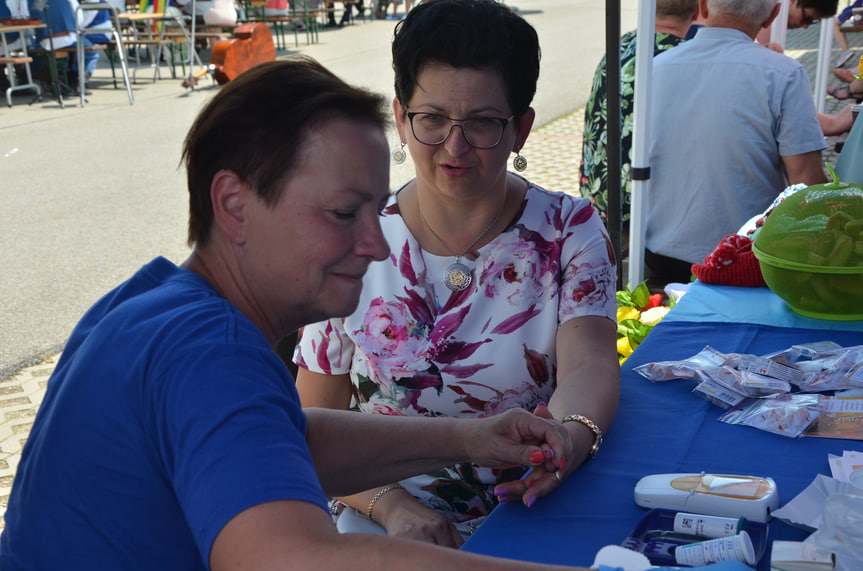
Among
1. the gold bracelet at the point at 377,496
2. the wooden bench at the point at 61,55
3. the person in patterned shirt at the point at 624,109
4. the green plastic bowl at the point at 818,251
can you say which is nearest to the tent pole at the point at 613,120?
the person in patterned shirt at the point at 624,109

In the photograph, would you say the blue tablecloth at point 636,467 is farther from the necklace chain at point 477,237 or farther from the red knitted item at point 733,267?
the red knitted item at point 733,267

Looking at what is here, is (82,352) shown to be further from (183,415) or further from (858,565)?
(858,565)

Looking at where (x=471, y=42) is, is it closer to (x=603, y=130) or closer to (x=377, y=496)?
(x=377, y=496)

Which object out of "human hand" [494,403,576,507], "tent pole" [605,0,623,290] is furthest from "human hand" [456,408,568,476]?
"tent pole" [605,0,623,290]

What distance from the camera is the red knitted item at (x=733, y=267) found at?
2428 millimetres

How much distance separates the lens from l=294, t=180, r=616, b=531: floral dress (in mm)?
1871

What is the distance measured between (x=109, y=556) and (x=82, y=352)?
0.76ft

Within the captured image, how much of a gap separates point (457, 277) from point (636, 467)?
643 mm

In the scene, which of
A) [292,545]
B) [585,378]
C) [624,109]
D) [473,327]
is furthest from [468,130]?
[624,109]

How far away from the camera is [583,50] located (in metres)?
14.2

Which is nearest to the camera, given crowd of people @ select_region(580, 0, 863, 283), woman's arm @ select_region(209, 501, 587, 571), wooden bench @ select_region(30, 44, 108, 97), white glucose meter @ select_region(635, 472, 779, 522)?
woman's arm @ select_region(209, 501, 587, 571)

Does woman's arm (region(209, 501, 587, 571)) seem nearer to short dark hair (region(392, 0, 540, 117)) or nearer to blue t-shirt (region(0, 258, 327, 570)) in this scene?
blue t-shirt (region(0, 258, 327, 570))

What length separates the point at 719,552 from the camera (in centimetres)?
109

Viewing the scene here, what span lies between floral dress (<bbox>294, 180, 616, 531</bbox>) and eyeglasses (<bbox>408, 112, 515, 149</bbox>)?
200 mm
